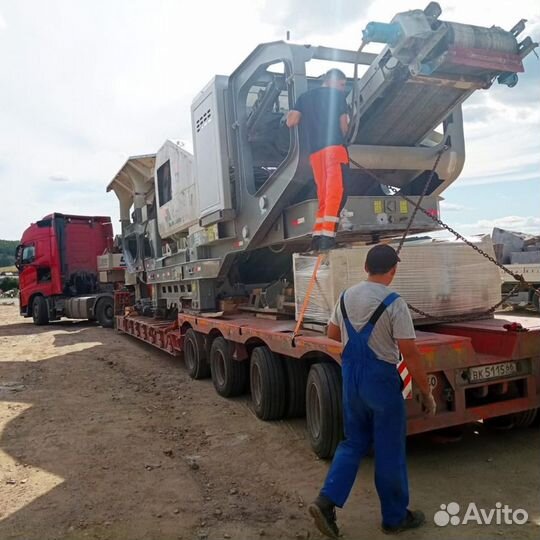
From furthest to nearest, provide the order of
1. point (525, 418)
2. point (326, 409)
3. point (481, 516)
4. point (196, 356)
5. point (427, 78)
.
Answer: point (196, 356) < point (525, 418) < point (427, 78) < point (326, 409) < point (481, 516)

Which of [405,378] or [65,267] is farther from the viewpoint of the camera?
[65,267]

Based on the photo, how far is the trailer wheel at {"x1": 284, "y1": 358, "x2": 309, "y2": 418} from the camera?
16.2 ft

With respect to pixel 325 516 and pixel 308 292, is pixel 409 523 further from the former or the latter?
pixel 308 292

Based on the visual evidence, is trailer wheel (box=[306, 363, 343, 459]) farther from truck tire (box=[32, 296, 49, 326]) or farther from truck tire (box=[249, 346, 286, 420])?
truck tire (box=[32, 296, 49, 326])

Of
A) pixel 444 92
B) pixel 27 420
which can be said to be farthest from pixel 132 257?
pixel 444 92

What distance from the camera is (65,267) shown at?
52.7ft

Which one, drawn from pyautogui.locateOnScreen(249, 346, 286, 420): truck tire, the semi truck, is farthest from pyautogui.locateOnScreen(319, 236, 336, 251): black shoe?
the semi truck

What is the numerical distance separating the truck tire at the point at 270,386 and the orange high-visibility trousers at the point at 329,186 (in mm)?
1287

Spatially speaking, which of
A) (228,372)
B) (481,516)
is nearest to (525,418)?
(481,516)

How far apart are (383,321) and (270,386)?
231 cm

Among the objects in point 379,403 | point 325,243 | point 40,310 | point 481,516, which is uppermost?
point 325,243

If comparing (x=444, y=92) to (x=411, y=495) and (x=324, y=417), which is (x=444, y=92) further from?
(x=411, y=495)

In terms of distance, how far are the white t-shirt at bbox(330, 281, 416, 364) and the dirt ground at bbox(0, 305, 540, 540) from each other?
1.02 m

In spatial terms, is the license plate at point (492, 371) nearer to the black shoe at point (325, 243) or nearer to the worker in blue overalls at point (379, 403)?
the worker in blue overalls at point (379, 403)
